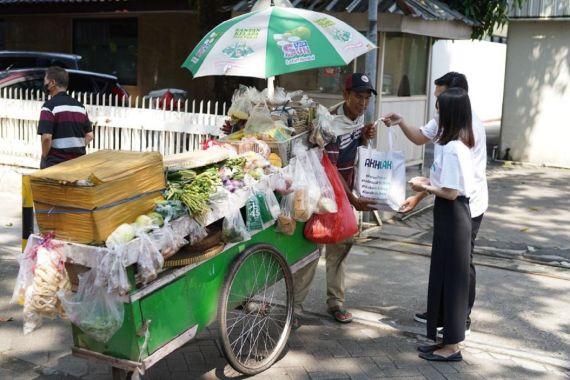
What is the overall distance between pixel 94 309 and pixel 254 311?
50.8 inches

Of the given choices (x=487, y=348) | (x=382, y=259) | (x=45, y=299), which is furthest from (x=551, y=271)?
(x=45, y=299)

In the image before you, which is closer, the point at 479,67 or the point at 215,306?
the point at 215,306

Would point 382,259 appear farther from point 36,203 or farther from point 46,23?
point 46,23

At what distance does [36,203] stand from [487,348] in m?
3.21

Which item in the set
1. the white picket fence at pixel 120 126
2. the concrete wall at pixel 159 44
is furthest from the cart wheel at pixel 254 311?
the concrete wall at pixel 159 44

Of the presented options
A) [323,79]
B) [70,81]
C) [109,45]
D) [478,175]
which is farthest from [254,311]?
[109,45]

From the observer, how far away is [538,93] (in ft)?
42.2

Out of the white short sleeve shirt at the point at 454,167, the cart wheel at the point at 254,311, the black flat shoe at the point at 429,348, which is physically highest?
the white short sleeve shirt at the point at 454,167

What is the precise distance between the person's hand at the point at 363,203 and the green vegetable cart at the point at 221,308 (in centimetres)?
45

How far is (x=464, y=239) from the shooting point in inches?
174

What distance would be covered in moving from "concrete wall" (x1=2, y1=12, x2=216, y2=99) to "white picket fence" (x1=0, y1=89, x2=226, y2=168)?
4970 mm

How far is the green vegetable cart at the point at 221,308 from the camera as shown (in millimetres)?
3338

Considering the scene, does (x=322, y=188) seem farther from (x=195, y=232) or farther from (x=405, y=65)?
(x=405, y=65)

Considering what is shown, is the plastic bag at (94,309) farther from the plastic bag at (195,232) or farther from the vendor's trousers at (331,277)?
the vendor's trousers at (331,277)
